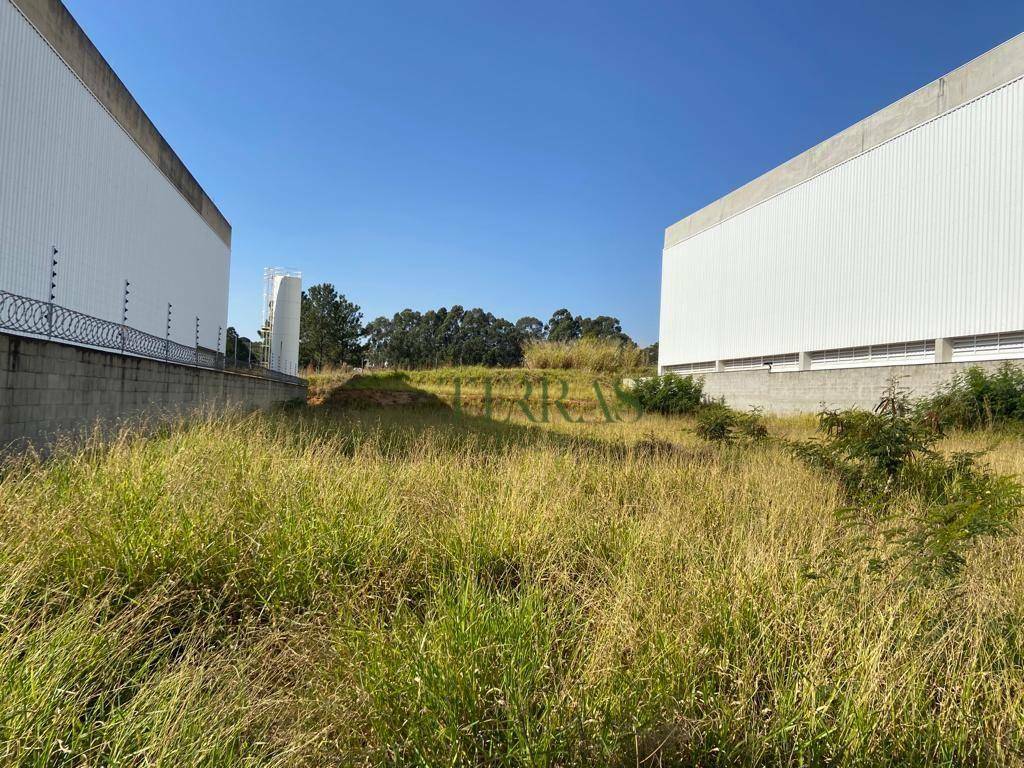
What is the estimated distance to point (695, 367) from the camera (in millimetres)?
27750

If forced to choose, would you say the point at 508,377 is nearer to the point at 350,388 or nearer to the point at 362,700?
the point at 350,388

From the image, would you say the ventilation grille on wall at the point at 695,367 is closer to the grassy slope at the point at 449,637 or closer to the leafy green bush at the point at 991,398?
the leafy green bush at the point at 991,398

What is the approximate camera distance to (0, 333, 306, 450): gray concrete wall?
5.80 metres

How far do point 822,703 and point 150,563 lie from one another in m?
3.16

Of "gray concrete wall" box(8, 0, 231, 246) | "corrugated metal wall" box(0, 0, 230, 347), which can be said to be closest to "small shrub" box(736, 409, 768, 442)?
"corrugated metal wall" box(0, 0, 230, 347)

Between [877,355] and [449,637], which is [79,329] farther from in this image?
[877,355]

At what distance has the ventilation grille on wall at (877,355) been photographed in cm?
1642

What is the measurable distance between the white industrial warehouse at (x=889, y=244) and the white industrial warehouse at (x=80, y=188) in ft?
65.2

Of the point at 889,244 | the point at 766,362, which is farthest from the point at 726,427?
the point at 766,362

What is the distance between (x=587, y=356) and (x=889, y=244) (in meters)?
15.2

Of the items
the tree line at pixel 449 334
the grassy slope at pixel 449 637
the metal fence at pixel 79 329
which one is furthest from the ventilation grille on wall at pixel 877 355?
the tree line at pixel 449 334

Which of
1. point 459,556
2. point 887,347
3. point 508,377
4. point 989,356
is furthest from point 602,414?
point 459,556

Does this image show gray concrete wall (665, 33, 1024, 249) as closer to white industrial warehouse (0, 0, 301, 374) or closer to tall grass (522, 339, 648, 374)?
tall grass (522, 339, 648, 374)

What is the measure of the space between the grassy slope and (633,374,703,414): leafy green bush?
17586 mm
